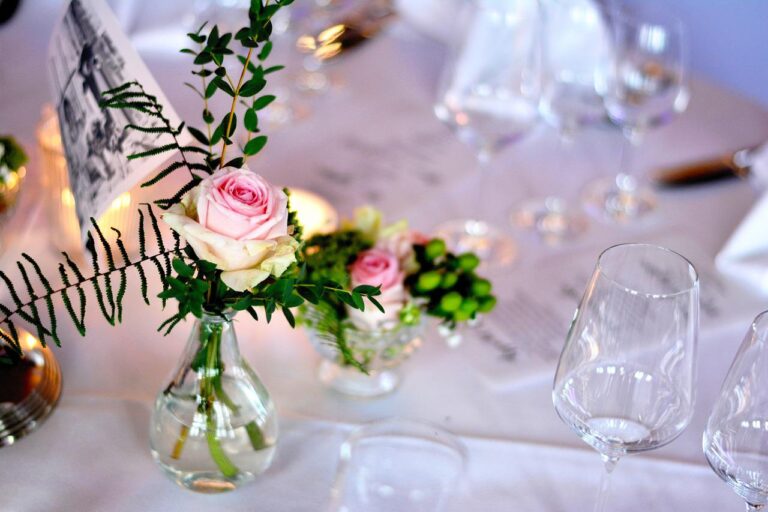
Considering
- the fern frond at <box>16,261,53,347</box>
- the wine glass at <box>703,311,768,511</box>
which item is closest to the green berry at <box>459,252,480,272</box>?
the wine glass at <box>703,311,768,511</box>

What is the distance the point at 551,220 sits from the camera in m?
1.18

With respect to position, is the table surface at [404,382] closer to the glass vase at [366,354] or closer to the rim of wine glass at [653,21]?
the glass vase at [366,354]

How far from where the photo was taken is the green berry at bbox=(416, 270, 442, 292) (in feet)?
2.67

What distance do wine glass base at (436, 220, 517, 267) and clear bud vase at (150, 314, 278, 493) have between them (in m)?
0.44

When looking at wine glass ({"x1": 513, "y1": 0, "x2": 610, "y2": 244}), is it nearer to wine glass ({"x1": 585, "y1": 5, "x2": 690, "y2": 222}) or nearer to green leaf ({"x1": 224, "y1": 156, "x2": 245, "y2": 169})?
wine glass ({"x1": 585, "y1": 5, "x2": 690, "y2": 222})

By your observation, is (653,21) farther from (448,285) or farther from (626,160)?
(448,285)

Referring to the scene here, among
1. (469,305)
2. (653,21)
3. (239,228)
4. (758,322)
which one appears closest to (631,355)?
(758,322)

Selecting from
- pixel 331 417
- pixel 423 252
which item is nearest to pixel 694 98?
pixel 423 252

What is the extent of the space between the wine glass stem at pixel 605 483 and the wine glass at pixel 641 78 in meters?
0.54

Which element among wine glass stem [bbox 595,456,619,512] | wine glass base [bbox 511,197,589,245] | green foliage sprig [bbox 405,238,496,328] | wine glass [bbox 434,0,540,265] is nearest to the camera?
wine glass stem [bbox 595,456,619,512]

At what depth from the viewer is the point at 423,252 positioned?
845mm

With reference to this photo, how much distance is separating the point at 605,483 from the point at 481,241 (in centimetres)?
46

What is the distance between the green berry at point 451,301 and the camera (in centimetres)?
81

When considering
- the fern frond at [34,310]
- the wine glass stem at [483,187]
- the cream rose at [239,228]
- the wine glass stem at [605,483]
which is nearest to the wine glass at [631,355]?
the wine glass stem at [605,483]
